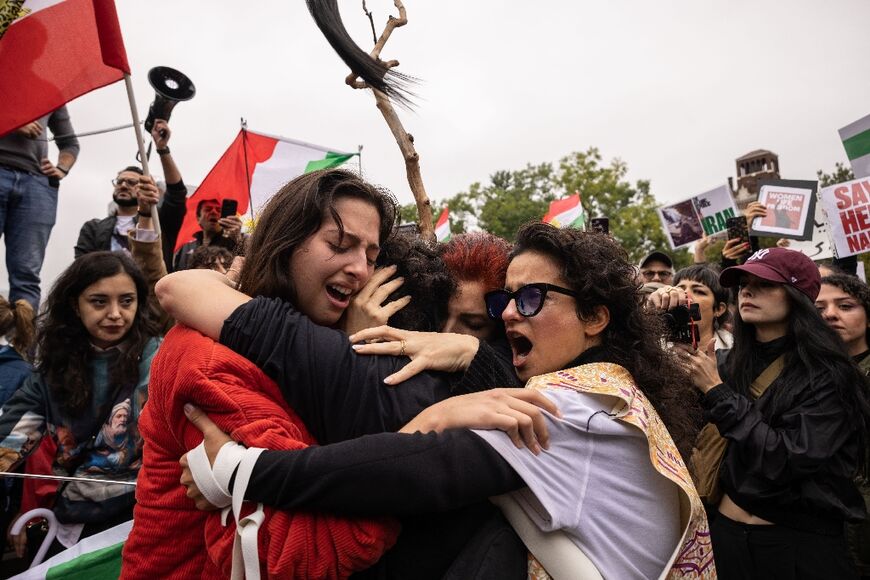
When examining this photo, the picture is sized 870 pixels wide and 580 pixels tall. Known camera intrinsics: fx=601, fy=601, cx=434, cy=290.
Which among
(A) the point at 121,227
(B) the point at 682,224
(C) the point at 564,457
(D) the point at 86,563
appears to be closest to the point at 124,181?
(A) the point at 121,227

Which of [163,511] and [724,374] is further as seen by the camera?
[724,374]

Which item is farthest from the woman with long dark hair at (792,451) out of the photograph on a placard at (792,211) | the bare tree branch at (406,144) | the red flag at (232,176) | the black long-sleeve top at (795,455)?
the red flag at (232,176)

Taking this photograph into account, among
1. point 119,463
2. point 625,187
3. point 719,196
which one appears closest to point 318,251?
point 119,463

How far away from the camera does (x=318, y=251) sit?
1840 millimetres

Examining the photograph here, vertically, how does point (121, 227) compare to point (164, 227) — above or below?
above

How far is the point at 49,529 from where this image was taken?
2.84 m

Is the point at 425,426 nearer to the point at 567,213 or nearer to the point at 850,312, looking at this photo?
the point at 850,312

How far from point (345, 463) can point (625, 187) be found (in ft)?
117

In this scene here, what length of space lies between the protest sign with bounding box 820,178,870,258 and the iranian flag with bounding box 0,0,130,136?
249 inches

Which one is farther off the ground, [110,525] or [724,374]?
[110,525]

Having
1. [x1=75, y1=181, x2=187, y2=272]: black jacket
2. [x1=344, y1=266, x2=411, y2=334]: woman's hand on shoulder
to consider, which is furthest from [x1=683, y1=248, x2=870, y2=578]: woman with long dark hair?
[x1=75, y1=181, x2=187, y2=272]: black jacket

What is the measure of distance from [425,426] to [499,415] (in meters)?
0.18

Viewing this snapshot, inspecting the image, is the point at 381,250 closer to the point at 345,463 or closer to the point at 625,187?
the point at 345,463

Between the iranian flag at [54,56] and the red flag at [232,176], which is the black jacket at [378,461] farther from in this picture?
the red flag at [232,176]
